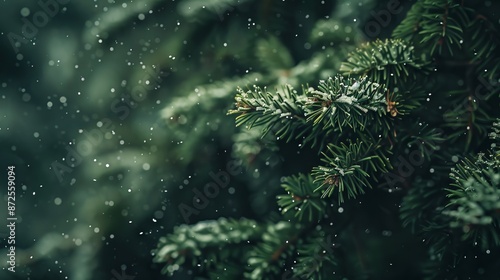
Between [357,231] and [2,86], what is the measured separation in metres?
2.60

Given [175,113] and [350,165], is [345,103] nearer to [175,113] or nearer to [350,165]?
[350,165]

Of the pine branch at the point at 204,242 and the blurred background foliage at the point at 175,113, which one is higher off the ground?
the blurred background foliage at the point at 175,113

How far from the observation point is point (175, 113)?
1480 mm

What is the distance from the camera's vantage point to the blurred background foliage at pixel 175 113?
1.48m

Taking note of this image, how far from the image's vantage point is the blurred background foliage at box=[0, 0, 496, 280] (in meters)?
1.48

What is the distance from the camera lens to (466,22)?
42.4 inches

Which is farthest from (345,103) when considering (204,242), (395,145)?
(204,242)

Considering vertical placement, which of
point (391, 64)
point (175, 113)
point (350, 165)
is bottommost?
point (350, 165)

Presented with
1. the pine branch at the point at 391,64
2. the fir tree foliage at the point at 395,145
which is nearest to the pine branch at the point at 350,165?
the fir tree foliage at the point at 395,145

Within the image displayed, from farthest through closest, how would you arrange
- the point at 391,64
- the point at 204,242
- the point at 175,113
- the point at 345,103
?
the point at 175,113 → the point at 204,242 → the point at 391,64 → the point at 345,103

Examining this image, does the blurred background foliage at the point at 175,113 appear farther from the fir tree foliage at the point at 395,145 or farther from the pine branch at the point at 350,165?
the pine branch at the point at 350,165

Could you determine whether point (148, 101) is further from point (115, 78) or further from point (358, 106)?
point (358, 106)

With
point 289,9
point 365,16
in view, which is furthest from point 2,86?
point 365,16

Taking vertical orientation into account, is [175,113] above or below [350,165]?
above
